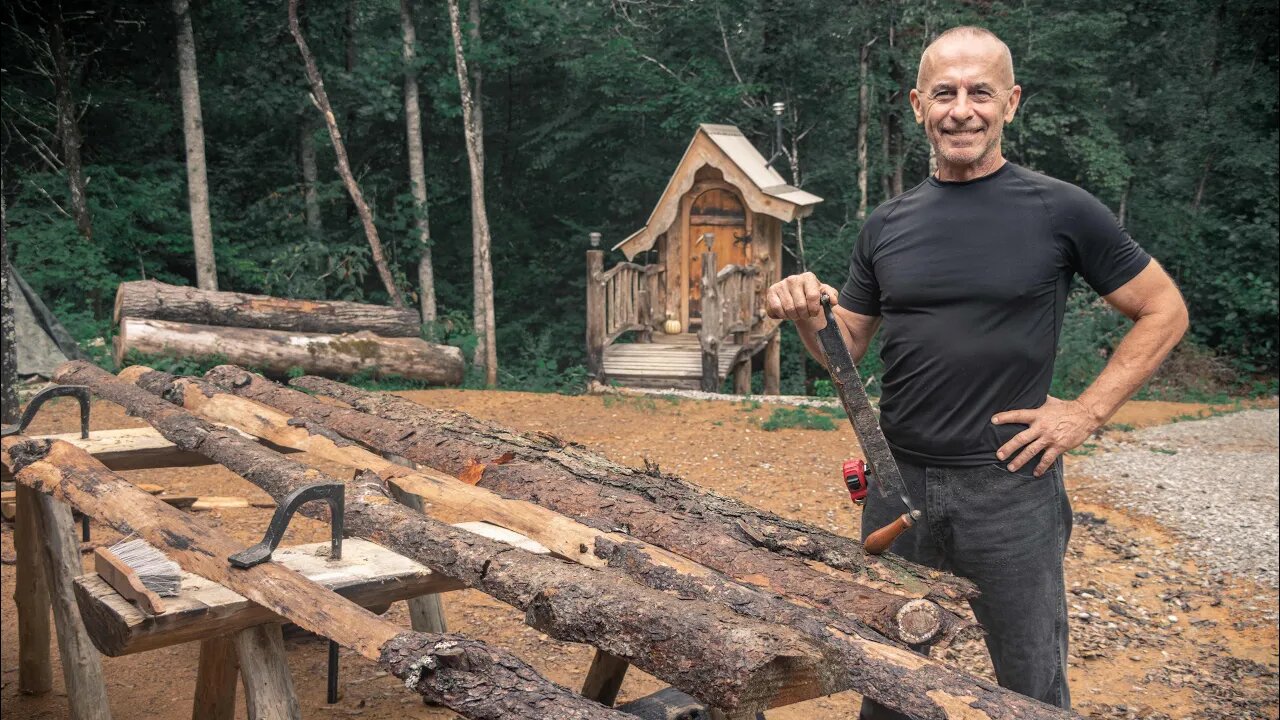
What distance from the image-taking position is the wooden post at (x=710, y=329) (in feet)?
44.5

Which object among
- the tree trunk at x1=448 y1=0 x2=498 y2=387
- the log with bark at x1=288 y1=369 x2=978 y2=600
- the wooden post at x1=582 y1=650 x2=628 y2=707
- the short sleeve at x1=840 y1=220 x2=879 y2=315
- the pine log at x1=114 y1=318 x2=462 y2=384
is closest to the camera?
the log with bark at x1=288 y1=369 x2=978 y2=600

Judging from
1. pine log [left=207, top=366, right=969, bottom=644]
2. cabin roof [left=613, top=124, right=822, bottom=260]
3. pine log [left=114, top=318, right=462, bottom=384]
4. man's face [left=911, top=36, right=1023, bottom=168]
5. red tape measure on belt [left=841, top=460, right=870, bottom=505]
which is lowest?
pine log [left=114, top=318, right=462, bottom=384]

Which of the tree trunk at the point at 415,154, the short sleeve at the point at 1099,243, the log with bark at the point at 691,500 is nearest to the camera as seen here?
the log with bark at the point at 691,500

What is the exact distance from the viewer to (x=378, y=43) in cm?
1688

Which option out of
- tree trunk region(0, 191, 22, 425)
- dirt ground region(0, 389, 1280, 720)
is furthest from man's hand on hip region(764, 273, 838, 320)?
tree trunk region(0, 191, 22, 425)

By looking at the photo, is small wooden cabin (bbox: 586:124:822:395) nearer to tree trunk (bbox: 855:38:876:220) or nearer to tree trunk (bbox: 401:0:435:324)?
tree trunk (bbox: 855:38:876:220)

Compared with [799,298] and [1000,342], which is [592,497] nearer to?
[799,298]

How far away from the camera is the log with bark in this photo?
2467mm

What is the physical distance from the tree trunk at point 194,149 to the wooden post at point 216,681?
11778mm

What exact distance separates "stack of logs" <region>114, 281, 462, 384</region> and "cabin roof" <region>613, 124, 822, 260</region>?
13.7 feet

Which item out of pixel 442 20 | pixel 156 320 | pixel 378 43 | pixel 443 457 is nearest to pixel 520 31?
pixel 442 20

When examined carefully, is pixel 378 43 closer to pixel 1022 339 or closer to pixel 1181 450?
pixel 1181 450

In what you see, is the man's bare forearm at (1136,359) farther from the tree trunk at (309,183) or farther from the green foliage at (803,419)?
the tree trunk at (309,183)

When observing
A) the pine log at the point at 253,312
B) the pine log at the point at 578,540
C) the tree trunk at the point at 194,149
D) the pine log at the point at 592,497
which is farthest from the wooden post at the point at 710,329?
the pine log at the point at 578,540
